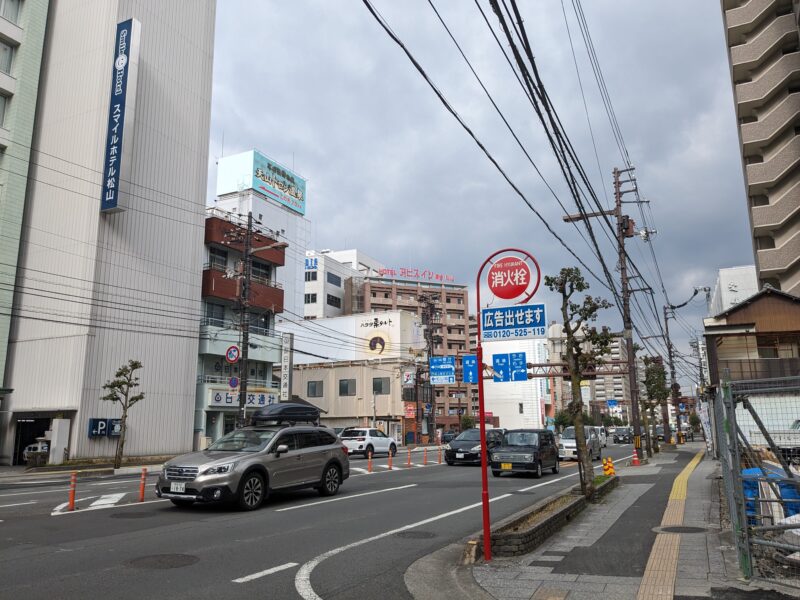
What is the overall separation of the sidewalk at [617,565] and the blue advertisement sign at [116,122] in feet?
91.9

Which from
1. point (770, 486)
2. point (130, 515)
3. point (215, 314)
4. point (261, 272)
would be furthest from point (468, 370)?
point (770, 486)

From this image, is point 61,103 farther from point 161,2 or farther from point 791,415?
A: point 791,415

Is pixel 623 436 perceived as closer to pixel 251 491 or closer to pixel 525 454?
pixel 525 454

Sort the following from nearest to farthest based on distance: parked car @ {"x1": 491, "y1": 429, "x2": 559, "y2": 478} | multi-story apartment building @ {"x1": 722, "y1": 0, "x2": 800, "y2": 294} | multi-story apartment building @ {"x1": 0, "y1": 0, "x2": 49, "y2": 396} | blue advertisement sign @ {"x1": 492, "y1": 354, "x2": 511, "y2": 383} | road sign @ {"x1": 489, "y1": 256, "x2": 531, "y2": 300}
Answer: road sign @ {"x1": 489, "y1": 256, "x2": 531, "y2": 300}
parked car @ {"x1": 491, "y1": 429, "x2": 559, "y2": 478}
blue advertisement sign @ {"x1": 492, "y1": 354, "x2": 511, "y2": 383}
multi-story apartment building @ {"x1": 0, "y1": 0, "x2": 49, "y2": 396}
multi-story apartment building @ {"x1": 722, "y1": 0, "x2": 800, "y2": 294}

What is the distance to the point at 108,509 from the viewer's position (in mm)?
12227

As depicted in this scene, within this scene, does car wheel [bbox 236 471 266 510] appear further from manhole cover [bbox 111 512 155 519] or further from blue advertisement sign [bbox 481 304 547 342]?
blue advertisement sign [bbox 481 304 547 342]

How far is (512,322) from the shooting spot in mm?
8883

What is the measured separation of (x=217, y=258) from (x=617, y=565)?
37.6 meters

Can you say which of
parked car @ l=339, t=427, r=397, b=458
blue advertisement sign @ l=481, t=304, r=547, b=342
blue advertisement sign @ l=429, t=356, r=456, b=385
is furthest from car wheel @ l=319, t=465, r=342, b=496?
blue advertisement sign @ l=429, t=356, r=456, b=385

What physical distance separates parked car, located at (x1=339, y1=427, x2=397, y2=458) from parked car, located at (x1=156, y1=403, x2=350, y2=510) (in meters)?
18.9

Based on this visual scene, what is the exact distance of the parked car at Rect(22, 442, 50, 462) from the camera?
27.7 m

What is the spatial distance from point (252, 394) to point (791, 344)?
3168cm

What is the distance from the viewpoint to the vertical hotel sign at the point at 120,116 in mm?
30422

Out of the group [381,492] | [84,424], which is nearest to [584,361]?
[381,492]
